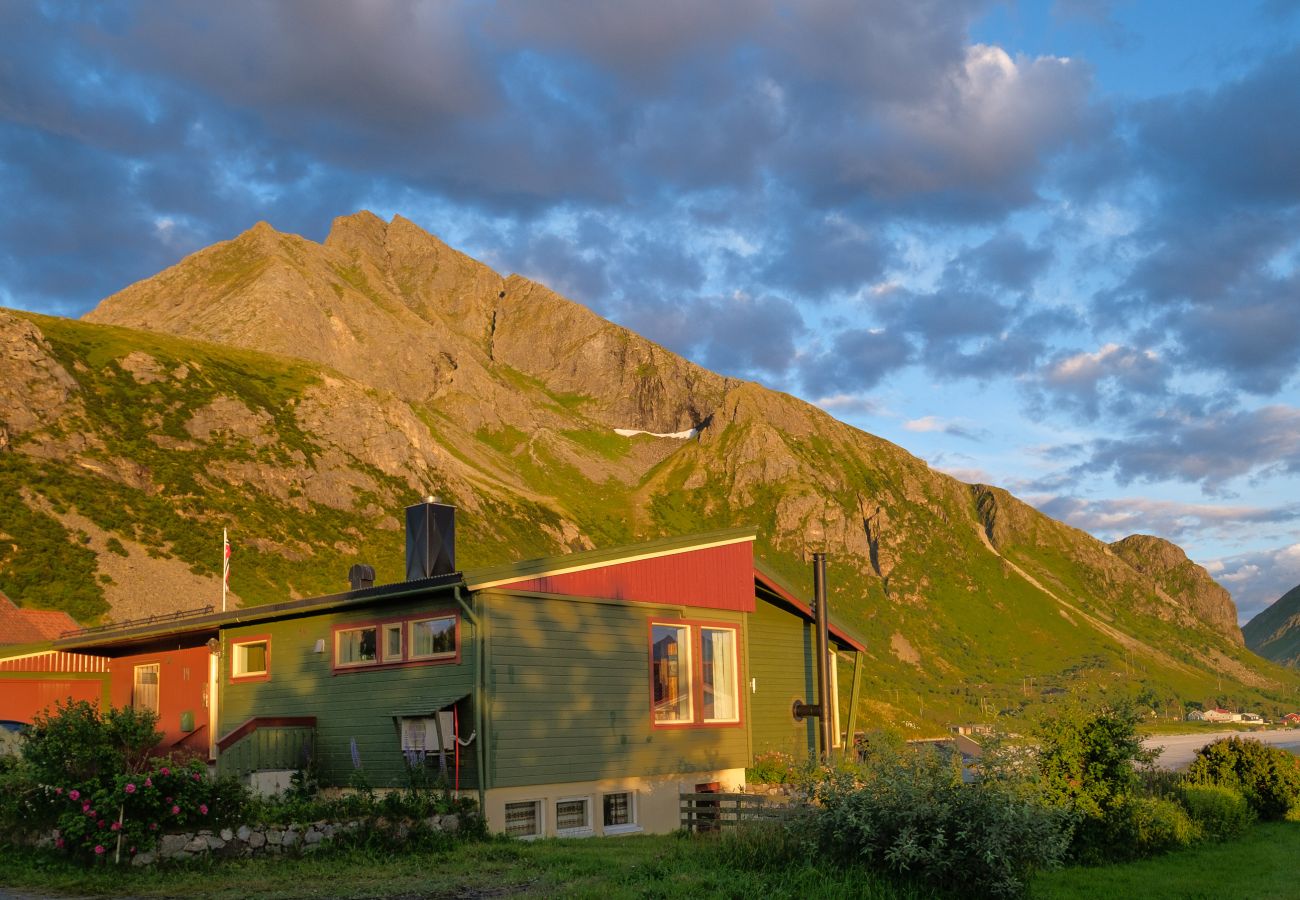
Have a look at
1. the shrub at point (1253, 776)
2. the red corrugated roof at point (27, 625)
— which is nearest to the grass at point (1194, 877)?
the shrub at point (1253, 776)

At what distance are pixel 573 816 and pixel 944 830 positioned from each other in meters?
9.88

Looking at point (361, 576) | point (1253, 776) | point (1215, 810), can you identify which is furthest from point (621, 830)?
point (1253, 776)

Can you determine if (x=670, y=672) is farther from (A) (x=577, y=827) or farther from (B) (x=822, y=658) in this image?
(B) (x=822, y=658)

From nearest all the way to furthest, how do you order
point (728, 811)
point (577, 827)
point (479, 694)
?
point (728, 811), point (479, 694), point (577, 827)

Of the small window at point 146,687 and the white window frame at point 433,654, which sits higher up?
the white window frame at point 433,654

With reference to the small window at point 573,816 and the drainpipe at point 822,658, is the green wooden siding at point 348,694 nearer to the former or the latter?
the small window at point 573,816

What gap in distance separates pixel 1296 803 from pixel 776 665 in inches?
470

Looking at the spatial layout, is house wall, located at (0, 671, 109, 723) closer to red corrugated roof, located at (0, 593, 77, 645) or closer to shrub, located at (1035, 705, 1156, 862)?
red corrugated roof, located at (0, 593, 77, 645)

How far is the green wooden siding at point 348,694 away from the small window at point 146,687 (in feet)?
14.3

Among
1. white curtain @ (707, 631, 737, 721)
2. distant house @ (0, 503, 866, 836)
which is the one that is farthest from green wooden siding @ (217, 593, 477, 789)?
white curtain @ (707, 631, 737, 721)

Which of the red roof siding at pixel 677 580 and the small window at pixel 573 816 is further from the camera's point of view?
the red roof siding at pixel 677 580

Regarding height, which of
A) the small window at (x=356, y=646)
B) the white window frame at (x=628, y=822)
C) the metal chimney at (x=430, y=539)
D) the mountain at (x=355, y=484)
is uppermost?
the mountain at (x=355, y=484)

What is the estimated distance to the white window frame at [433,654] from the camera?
768 inches

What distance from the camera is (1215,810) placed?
21.1 meters
